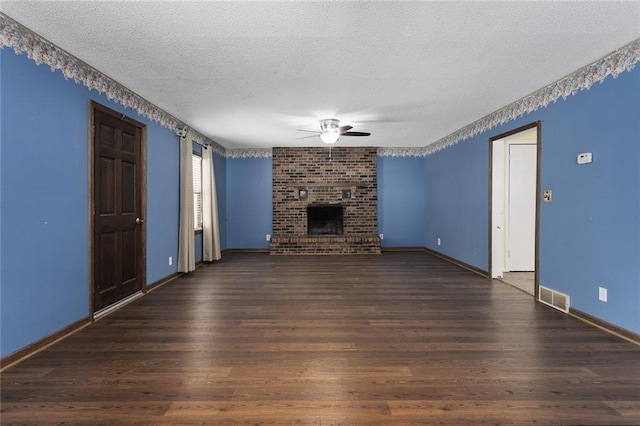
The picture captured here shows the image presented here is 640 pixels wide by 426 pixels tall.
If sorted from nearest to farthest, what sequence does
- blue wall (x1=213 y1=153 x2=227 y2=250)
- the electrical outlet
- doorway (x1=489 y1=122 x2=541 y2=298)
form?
the electrical outlet
doorway (x1=489 y1=122 x2=541 y2=298)
blue wall (x1=213 y1=153 x2=227 y2=250)

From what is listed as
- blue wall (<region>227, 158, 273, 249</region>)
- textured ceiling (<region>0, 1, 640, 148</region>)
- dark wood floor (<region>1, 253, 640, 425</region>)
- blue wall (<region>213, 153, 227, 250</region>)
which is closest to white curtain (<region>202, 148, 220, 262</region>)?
blue wall (<region>213, 153, 227, 250</region>)

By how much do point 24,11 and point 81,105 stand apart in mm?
848

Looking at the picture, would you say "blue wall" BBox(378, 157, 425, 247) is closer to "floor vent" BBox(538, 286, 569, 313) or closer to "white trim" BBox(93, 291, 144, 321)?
"floor vent" BBox(538, 286, 569, 313)

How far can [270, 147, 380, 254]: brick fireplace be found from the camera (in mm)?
7000

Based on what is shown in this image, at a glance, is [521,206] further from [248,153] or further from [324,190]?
[248,153]

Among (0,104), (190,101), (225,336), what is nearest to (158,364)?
(225,336)

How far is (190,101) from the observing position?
3.79 metres

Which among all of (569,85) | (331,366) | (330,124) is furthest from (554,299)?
(330,124)

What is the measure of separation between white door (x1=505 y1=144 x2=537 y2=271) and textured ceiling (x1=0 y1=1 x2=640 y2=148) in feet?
4.13

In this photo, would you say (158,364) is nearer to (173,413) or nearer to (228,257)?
(173,413)

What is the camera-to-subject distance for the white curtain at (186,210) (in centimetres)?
468

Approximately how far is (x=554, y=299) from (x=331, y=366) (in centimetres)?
270

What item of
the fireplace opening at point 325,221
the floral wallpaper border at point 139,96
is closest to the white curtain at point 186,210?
the floral wallpaper border at point 139,96

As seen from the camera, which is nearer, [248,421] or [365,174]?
[248,421]
